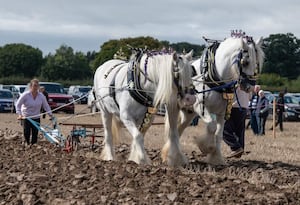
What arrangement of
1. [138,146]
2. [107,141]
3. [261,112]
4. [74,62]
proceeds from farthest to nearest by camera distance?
[74,62]
[261,112]
[107,141]
[138,146]

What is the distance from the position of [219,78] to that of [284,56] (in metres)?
63.3

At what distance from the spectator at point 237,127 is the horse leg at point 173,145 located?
1875mm

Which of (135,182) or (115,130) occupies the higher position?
(115,130)

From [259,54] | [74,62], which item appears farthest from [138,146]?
[74,62]

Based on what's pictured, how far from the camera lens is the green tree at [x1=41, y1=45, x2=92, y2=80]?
8444 cm

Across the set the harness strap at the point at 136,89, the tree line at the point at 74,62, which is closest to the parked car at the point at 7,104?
the tree line at the point at 74,62

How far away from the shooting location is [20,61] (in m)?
93.8

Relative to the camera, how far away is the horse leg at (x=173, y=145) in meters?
10.1

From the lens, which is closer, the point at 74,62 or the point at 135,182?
the point at 135,182

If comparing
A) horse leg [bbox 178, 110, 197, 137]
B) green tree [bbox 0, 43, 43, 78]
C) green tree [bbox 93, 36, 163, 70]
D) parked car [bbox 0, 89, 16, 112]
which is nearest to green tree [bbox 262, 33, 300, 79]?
green tree [bbox 93, 36, 163, 70]

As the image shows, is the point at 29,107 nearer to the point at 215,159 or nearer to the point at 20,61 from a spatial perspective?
the point at 215,159

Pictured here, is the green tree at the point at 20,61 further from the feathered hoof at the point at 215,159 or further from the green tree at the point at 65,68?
the feathered hoof at the point at 215,159

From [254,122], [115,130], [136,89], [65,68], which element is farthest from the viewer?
[65,68]

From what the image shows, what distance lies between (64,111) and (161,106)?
2344 cm
